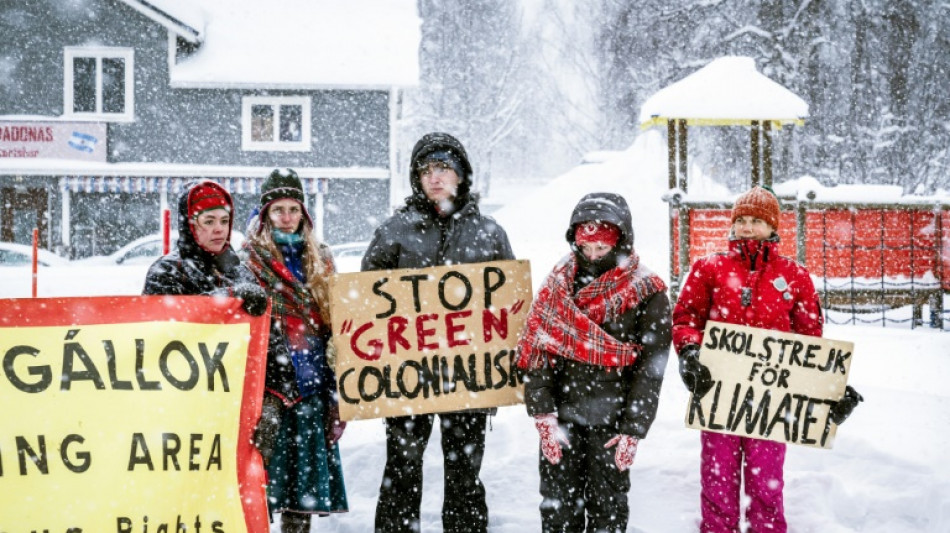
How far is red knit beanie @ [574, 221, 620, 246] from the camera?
134 inches

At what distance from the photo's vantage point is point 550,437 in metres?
3.37

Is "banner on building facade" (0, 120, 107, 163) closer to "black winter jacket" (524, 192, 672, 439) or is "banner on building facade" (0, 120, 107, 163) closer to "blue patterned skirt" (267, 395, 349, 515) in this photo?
"blue patterned skirt" (267, 395, 349, 515)

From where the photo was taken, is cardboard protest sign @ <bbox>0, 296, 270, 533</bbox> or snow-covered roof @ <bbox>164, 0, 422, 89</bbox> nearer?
cardboard protest sign @ <bbox>0, 296, 270, 533</bbox>

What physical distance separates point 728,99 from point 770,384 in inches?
283

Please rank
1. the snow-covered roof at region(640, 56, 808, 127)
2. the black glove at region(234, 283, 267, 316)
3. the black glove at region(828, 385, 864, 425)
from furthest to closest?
the snow-covered roof at region(640, 56, 808, 127) < the black glove at region(828, 385, 864, 425) < the black glove at region(234, 283, 267, 316)

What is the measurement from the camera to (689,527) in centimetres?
407

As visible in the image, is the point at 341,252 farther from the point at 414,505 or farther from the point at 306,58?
the point at 414,505

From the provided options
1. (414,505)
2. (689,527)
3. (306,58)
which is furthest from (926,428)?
(306,58)

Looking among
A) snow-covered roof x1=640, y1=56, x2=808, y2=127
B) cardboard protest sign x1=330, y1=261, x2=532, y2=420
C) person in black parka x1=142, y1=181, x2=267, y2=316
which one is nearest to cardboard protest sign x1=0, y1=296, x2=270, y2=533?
person in black parka x1=142, y1=181, x2=267, y2=316

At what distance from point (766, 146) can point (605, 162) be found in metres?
17.2

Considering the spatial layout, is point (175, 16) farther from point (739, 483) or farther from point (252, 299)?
point (739, 483)

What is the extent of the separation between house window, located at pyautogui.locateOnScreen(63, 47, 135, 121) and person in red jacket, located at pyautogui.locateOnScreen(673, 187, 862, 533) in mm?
21570

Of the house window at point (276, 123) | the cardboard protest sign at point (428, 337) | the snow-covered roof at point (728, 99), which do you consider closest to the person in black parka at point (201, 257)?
the cardboard protest sign at point (428, 337)

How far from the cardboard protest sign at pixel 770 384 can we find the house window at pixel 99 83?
2177cm
